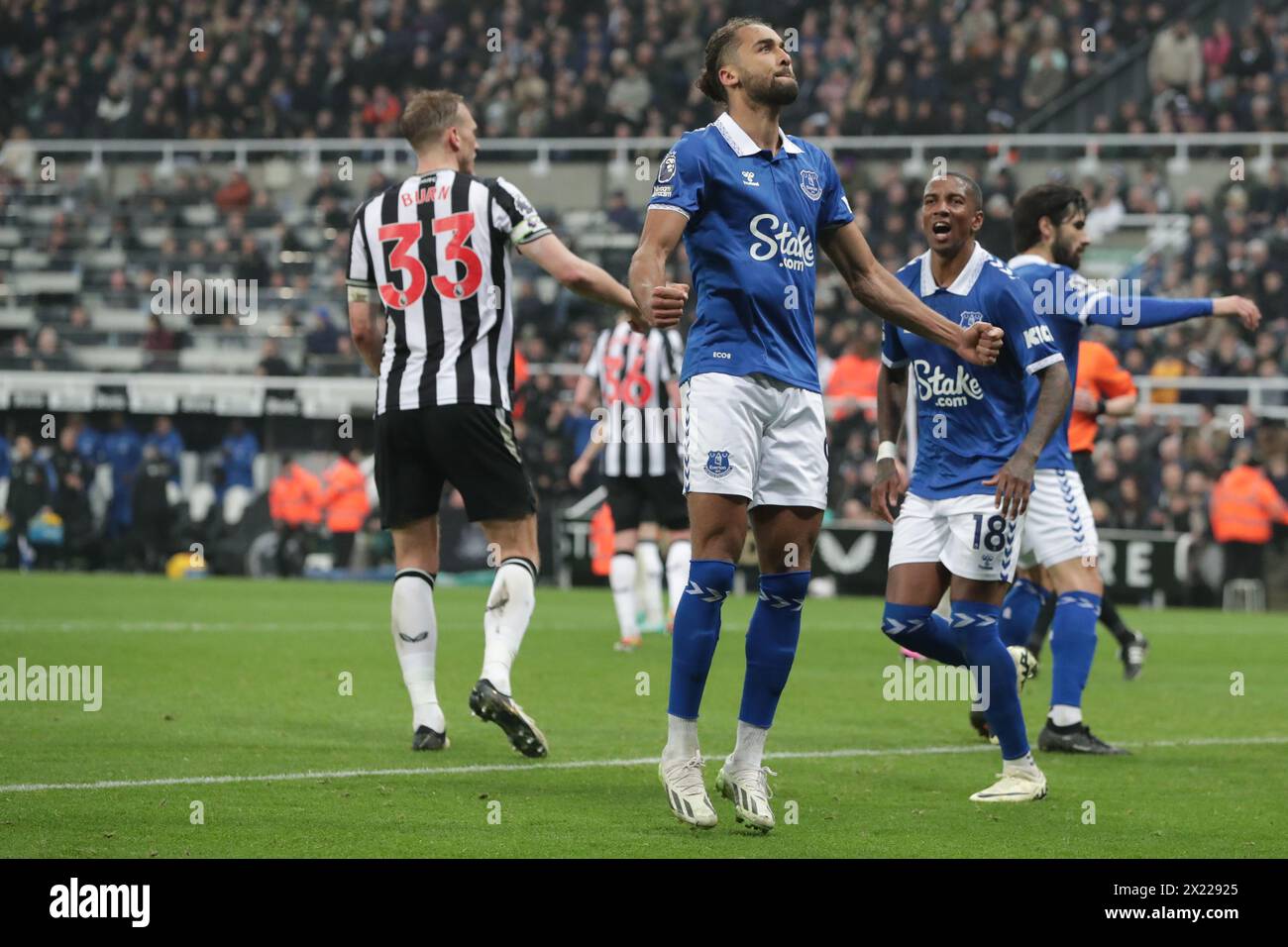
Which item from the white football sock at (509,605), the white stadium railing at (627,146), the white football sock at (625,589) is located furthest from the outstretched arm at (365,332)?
the white stadium railing at (627,146)

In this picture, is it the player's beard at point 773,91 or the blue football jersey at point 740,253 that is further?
the player's beard at point 773,91

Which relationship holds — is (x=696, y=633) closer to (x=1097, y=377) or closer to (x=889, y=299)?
(x=889, y=299)

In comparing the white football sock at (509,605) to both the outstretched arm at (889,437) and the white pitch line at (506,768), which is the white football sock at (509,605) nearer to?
the white pitch line at (506,768)

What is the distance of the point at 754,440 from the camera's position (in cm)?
596

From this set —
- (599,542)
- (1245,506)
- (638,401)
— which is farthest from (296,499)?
(1245,506)

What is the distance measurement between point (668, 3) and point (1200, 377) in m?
12.0

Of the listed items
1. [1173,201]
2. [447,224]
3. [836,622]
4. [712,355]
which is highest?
[1173,201]

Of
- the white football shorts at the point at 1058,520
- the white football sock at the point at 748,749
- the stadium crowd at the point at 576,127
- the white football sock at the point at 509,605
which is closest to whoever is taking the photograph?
the white football sock at the point at 748,749

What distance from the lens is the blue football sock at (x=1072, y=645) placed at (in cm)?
820

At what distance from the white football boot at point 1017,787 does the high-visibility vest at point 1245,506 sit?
1257 cm

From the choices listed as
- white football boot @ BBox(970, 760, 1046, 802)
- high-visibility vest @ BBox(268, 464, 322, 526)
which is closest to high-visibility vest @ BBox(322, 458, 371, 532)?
high-visibility vest @ BBox(268, 464, 322, 526)

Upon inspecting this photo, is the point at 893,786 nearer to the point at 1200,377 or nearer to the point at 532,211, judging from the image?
the point at 532,211

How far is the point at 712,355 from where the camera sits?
6004mm

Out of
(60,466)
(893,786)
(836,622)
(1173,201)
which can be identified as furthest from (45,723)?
(1173,201)
